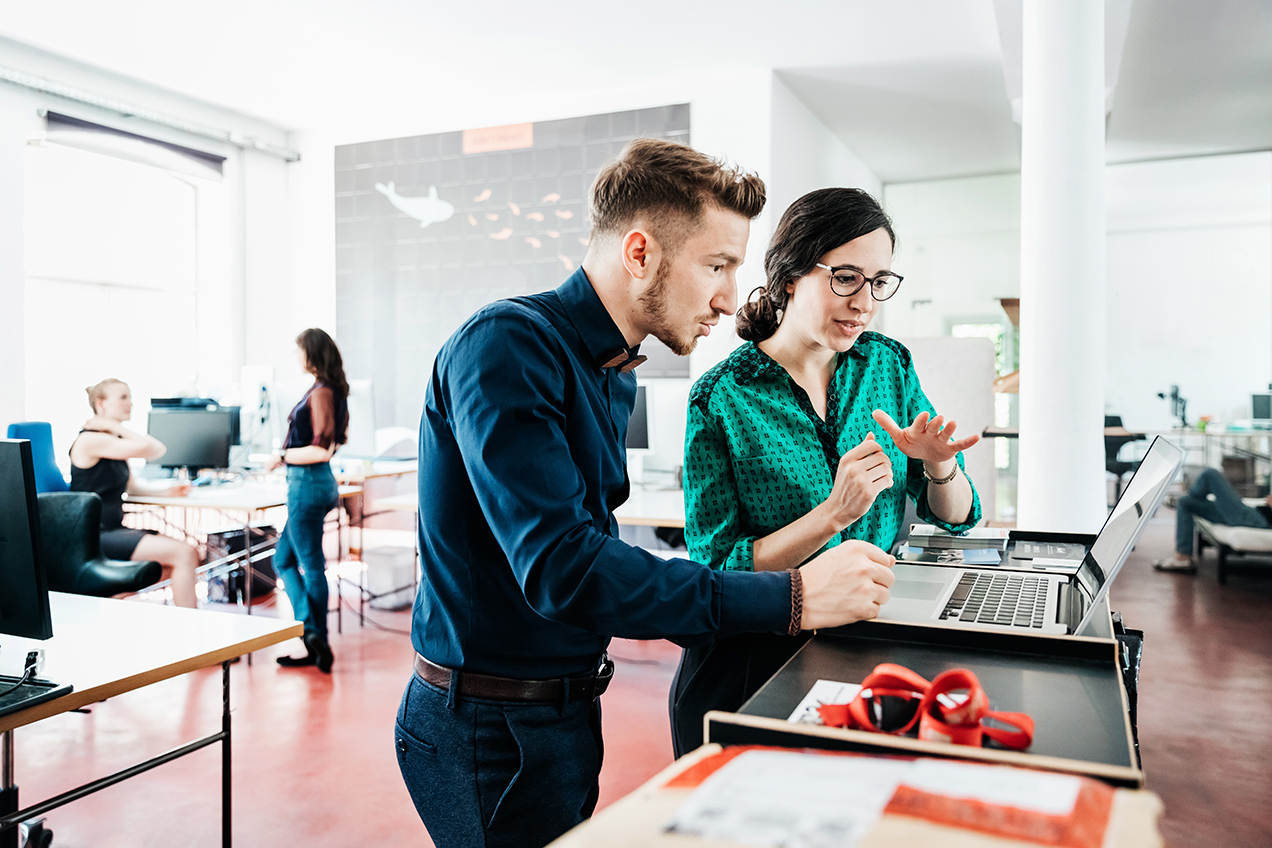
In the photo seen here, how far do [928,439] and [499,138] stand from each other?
5.78m

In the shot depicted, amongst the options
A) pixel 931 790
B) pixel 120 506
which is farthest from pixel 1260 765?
pixel 120 506

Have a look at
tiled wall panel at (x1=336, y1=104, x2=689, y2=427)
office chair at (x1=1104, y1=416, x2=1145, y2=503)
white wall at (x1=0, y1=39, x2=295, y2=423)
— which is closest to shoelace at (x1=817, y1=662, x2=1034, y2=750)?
tiled wall panel at (x1=336, y1=104, x2=689, y2=427)

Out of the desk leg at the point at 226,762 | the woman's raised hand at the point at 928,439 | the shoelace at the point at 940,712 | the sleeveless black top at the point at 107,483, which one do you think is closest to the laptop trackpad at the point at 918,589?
the woman's raised hand at the point at 928,439

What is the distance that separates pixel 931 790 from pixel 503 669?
645 millimetres

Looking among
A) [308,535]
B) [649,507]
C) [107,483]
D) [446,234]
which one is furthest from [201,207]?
[649,507]

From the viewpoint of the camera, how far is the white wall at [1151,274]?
8.48m

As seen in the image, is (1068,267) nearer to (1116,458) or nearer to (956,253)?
(1116,458)

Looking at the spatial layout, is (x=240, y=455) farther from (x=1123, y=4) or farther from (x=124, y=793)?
(x=1123, y=4)

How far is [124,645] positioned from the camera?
1.81m

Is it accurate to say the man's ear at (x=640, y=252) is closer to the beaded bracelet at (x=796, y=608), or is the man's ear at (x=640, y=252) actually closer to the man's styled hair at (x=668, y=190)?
the man's styled hair at (x=668, y=190)

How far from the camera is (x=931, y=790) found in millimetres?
580

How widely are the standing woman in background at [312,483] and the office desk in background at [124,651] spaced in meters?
1.87

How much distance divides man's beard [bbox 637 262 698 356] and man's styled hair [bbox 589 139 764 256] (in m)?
0.03

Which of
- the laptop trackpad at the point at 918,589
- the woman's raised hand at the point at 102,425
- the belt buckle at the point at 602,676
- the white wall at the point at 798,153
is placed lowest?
the belt buckle at the point at 602,676
